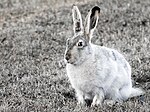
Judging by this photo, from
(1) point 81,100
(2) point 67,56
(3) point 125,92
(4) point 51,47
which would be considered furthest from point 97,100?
(4) point 51,47

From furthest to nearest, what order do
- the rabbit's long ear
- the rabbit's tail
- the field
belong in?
the rabbit's tail, the field, the rabbit's long ear

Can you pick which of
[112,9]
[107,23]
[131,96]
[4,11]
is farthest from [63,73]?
[4,11]

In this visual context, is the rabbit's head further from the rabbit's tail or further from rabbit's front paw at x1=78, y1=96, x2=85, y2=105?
the rabbit's tail

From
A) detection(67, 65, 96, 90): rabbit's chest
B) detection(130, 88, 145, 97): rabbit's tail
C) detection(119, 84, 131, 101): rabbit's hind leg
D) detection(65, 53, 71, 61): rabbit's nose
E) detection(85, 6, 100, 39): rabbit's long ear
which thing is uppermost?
detection(85, 6, 100, 39): rabbit's long ear

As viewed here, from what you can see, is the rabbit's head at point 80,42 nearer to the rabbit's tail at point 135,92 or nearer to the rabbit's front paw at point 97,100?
the rabbit's front paw at point 97,100

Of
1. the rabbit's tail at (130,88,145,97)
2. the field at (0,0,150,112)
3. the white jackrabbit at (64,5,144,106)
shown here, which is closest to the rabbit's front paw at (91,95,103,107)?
the white jackrabbit at (64,5,144,106)

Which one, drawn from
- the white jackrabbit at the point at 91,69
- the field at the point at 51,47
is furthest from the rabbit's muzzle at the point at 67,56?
the field at the point at 51,47

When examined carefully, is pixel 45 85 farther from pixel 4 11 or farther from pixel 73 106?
pixel 4 11
